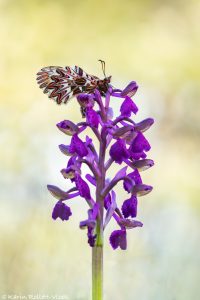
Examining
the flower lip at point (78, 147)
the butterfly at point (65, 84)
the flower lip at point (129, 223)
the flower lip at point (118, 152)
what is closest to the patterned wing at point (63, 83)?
the butterfly at point (65, 84)

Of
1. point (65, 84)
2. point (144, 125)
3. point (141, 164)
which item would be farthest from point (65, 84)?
point (141, 164)

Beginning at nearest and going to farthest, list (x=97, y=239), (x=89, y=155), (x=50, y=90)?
(x=97, y=239), (x=89, y=155), (x=50, y=90)

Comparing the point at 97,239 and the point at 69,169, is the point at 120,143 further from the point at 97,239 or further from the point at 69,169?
the point at 97,239

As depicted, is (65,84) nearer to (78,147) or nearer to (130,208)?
(78,147)

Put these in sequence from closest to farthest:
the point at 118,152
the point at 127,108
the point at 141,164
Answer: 1. the point at 118,152
2. the point at 141,164
3. the point at 127,108

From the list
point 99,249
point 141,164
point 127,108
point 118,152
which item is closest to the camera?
point 99,249

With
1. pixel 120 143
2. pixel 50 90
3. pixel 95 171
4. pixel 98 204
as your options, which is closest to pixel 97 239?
pixel 98 204

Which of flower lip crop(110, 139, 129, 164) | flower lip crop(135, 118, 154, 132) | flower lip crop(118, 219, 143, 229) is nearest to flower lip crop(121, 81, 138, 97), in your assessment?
flower lip crop(135, 118, 154, 132)
